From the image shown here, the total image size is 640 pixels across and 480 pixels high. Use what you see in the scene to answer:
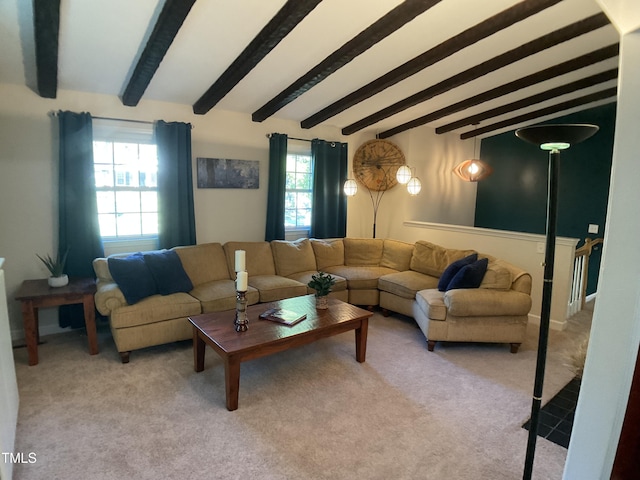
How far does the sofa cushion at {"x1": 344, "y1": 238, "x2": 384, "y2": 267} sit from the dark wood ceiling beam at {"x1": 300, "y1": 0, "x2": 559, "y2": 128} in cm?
172

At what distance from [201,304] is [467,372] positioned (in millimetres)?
2370

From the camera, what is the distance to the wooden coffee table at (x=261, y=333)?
94.3 inches

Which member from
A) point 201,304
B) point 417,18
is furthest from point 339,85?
point 201,304

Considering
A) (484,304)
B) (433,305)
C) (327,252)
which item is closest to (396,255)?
(327,252)

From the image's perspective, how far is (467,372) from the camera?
299 centimetres

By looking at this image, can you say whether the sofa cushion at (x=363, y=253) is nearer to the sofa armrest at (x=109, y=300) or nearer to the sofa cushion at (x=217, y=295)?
the sofa cushion at (x=217, y=295)

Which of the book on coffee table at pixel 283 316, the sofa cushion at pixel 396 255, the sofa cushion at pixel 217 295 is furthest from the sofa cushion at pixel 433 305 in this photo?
the sofa cushion at pixel 217 295

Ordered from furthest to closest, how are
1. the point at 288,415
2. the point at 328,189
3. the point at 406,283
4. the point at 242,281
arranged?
the point at 328,189 → the point at 406,283 → the point at 242,281 → the point at 288,415

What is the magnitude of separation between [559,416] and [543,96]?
3.96 meters

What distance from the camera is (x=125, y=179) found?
384cm

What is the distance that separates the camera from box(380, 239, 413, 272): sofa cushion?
4.68m

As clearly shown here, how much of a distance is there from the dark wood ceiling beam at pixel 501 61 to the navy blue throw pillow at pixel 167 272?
3098 mm

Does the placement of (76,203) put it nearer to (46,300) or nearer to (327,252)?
(46,300)

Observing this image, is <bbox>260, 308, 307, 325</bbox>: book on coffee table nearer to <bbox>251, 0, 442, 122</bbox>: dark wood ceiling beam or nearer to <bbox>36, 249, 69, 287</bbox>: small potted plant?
<bbox>36, 249, 69, 287</bbox>: small potted plant
